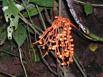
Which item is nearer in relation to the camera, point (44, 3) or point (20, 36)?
point (44, 3)

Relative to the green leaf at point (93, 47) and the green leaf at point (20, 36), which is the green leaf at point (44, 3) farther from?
the green leaf at point (93, 47)

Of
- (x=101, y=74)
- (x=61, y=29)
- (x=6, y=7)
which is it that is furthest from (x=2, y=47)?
(x=61, y=29)

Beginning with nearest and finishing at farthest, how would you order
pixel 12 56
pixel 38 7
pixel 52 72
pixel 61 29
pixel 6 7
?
pixel 61 29
pixel 6 7
pixel 38 7
pixel 52 72
pixel 12 56

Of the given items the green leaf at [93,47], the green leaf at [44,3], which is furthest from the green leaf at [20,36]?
the green leaf at [93,47]

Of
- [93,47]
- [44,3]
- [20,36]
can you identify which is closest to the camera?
[44,3]

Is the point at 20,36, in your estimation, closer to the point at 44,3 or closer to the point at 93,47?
the point at 44,3

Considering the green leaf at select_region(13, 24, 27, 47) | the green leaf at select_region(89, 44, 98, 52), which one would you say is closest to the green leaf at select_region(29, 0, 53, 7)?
the green leaf at select_region(13, 24, 27, 47)

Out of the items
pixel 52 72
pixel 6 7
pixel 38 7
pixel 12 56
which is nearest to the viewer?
pixel 6 7

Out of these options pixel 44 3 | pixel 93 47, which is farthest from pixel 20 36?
pixel 93 47

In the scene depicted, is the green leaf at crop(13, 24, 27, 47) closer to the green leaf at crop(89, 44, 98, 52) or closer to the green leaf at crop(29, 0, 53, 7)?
the green leaf at crop(29, 0, 53, 7)

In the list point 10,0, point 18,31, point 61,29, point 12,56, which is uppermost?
point 10,0

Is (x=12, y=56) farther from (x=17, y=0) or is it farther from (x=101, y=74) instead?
(x=17, y=0)
